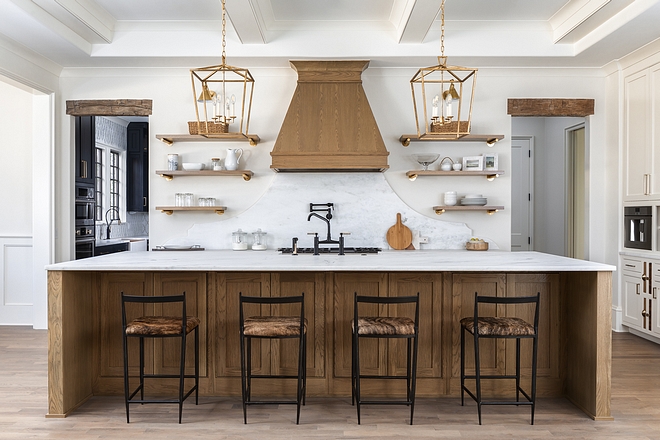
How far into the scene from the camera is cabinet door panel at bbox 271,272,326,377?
3.18 meters

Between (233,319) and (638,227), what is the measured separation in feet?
13.1

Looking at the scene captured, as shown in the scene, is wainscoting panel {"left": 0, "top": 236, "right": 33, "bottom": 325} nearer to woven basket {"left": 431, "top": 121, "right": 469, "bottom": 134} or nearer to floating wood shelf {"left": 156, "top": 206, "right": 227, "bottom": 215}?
floating wood shelf {"left": 156, "top": 206, "right": 227, "bottom": 215}

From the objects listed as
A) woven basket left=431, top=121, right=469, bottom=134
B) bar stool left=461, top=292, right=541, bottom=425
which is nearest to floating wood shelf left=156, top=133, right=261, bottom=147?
woven basket left=431, top=121, right=469, bottom=134

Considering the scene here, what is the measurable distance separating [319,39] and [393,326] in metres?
2.92

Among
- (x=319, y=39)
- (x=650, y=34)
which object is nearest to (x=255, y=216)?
(x=319, y=39)

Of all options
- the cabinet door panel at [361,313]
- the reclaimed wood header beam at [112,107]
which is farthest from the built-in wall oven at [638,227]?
the reclaimed wood header beam at [112,107]

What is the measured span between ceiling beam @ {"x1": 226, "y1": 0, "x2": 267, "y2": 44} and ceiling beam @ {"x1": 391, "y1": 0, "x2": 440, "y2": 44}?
3.99 ft

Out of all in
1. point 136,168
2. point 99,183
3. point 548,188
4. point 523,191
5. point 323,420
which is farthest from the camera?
point 136,168

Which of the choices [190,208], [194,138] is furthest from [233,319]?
[194,138]

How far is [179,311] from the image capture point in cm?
319

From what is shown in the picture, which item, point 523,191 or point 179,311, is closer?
point 179,311

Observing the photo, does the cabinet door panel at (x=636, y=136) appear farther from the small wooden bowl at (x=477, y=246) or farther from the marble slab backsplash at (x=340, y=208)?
the marble slab backsplash at (x=340, y=208)

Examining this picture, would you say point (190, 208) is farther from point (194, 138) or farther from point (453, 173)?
point (453, 173)

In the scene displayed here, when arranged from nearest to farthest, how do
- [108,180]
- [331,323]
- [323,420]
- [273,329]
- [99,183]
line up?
[273,329] → [323,420] → [331,323] → [99,183] → [108,180]
